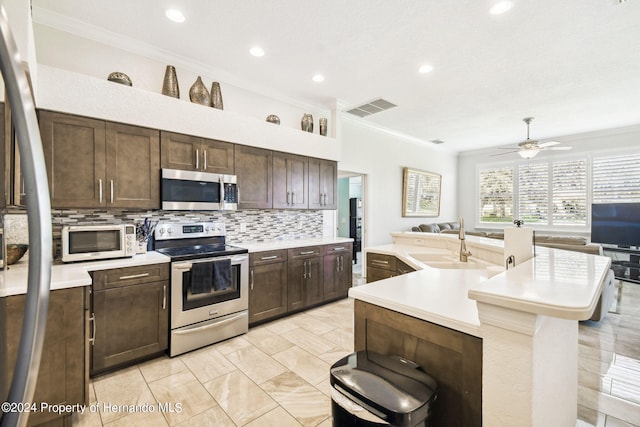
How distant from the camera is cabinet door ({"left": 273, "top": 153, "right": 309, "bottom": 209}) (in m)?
3.70

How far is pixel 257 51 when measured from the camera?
3.01 metres

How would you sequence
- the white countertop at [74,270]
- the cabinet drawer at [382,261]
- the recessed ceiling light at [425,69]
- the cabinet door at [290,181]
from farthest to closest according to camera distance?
1. the cabinet door at [290,181]
2. the recessed ceiling light at [425,69]
3. the cabinet drawer at [382,261]
4. the white countertop at [74,270]

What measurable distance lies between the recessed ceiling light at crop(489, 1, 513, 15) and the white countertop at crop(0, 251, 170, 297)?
3430 mm

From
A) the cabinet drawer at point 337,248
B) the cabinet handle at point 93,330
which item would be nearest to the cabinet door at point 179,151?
the cabinet handle at point 93,330

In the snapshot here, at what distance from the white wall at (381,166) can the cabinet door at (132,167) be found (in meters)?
2.94

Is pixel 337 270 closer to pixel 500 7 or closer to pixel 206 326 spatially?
pixel 206 326

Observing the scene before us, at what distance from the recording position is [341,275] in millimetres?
4148

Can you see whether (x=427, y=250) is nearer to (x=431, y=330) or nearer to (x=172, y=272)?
(x=431, y=330)

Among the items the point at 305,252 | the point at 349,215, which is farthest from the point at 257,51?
the point at 349,215

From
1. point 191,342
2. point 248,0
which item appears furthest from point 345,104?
point 191,342

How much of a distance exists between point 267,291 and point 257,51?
2604mm

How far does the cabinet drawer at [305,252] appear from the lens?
3566 millimetres

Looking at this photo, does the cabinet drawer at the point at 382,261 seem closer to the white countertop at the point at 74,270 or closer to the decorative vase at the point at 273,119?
the white countertop at the point at 74,270

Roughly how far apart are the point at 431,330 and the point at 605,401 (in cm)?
192
